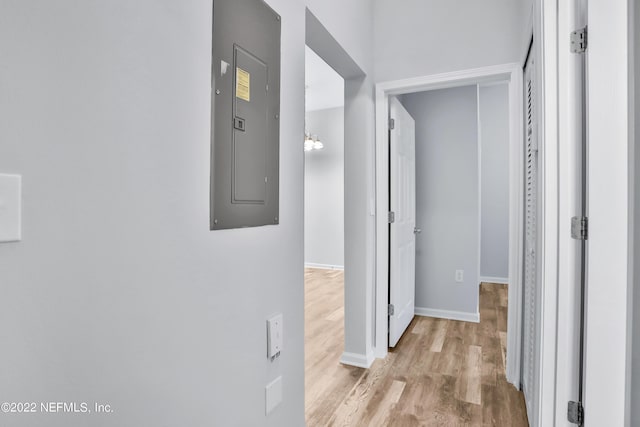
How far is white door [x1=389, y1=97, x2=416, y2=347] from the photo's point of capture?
2.73 m

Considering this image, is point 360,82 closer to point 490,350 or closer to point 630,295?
point 630,295

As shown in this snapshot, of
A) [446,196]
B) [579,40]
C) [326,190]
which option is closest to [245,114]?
[579,40]

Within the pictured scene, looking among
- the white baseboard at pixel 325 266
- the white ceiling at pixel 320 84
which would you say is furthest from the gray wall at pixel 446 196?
the white baseboard at pixel 325 266

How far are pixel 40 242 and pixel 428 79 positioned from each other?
2.42 meters

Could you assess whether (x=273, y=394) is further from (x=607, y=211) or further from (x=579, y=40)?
(x=579, y=40)

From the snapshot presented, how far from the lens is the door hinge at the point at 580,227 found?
4.16 feet

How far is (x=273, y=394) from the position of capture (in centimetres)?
128

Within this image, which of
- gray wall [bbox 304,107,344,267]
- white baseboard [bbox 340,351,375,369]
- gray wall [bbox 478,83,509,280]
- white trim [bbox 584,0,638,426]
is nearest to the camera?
white trim [bbox 584,0,638,426]

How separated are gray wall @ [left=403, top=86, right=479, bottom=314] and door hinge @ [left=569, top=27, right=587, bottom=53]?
7.28ft

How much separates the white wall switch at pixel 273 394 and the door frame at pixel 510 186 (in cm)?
139

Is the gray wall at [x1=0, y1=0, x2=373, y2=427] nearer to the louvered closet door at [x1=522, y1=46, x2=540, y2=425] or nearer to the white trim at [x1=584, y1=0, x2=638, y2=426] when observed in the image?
the white trim at [x1=584, y1=0, x2=638, y2=426]

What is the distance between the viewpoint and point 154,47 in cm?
84

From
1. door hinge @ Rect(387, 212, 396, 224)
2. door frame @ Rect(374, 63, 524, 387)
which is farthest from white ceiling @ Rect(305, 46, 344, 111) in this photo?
door hinge @ Rect(387, 212, 396, 224)

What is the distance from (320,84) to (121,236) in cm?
426
